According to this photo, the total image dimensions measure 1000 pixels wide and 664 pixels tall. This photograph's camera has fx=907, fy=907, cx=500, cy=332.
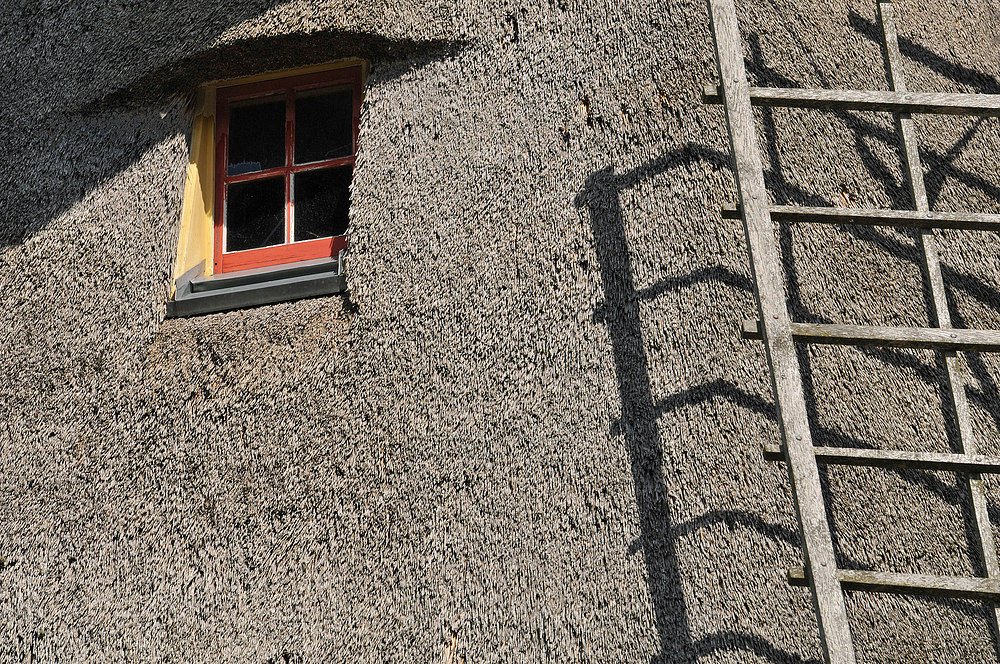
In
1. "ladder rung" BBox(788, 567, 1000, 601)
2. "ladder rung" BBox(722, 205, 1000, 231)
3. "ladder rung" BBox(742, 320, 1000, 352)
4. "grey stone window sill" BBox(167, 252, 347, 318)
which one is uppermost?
"grey stone window sill" BBox(167, 252, 347, 318)

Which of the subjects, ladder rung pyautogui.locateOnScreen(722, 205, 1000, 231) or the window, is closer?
ladder rung pyautogui.locateOnScreen(722, 205, 1000, 231)

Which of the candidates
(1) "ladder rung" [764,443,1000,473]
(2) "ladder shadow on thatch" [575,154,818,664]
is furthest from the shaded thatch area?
(1) "ladder rung" [764,443,1000,473]

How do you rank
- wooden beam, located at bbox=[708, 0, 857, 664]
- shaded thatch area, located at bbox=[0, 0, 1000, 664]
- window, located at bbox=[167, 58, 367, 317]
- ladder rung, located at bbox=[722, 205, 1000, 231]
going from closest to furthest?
wooden beam, located at bbox=[708, 0, 857, 664]
ladder rung, located at bbox=[722, 205, 1000, 231]
shaded thatch area, located at bbox=[0, 0, 1000, 664]
window, located at bbox=[167, 58, 367, 317]

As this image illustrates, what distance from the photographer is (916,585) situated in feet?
5.24

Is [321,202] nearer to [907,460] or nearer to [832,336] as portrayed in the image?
[832,336]

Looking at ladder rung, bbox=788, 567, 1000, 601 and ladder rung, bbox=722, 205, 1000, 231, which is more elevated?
ladder rung, bbox=722, 205, 1000, 231

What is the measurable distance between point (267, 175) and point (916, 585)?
6.67ft

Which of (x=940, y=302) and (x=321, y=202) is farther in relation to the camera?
(x=321, y=202)

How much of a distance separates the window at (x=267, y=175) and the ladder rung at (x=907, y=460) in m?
1.42

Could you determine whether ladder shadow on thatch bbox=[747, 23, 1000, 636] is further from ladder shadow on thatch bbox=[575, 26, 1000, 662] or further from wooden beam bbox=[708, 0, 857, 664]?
wooden beam bbox=[708, 0, 857, 664]

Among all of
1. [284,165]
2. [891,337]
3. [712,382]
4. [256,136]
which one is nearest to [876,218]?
[891,337]

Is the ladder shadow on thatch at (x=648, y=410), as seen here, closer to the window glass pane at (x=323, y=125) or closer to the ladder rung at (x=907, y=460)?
the ladder rung at (x=907, y=460)

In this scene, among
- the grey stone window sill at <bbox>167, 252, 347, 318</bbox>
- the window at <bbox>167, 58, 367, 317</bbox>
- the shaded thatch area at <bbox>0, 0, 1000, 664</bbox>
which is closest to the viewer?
the shaded thatch area at <bbox>0, 0, 1000, 664</bbox>

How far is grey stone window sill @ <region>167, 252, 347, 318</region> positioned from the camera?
2.41m
